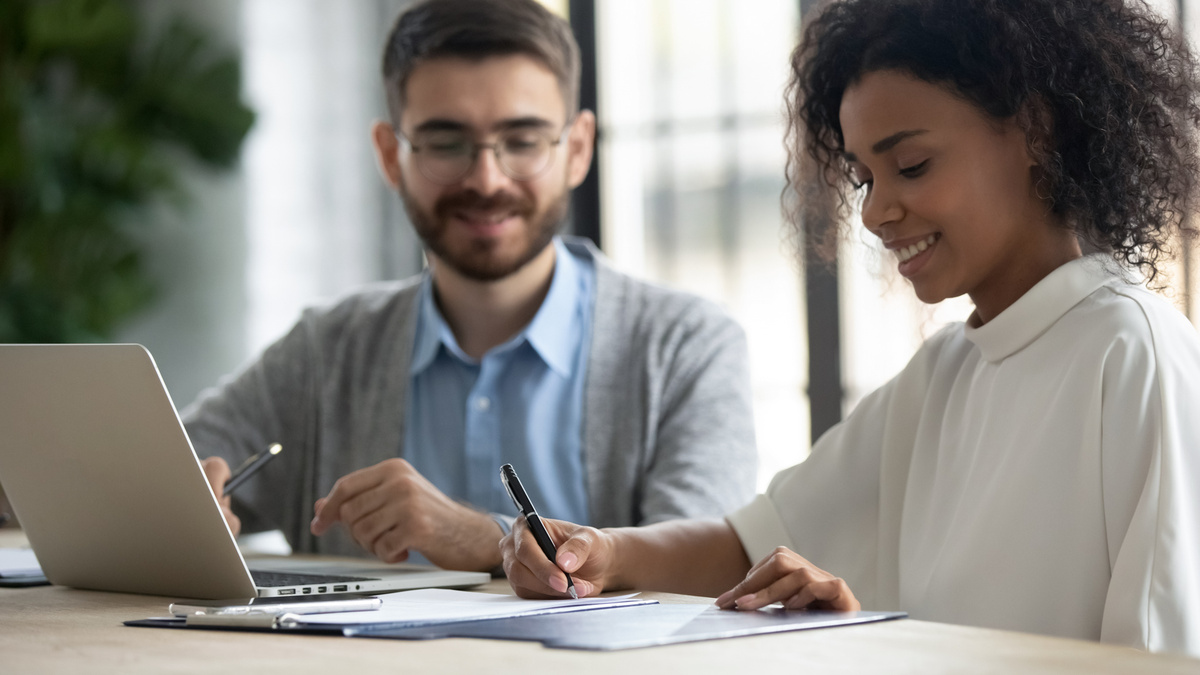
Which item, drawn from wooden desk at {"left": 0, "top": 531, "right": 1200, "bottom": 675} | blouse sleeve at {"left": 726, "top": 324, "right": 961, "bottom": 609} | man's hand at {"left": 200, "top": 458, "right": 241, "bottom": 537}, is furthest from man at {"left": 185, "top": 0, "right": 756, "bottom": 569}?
wooden desk at {"left": 0, "top": 531, "right": 1200, "bottom": 675}

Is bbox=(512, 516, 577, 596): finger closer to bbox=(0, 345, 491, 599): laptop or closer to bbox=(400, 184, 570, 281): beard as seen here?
bbox=(0, 345, 491, 599): laptop

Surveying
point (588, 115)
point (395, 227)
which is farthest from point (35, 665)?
point (395, 227)

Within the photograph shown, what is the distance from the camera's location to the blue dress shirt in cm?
199

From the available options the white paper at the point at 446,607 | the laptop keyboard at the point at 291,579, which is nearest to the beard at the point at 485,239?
the laptop keyboard at the point at 291,579

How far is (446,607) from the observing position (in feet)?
3.35

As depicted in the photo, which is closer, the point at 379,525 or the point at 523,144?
the point at 379,525

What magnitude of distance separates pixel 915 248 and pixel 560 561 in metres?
0.49

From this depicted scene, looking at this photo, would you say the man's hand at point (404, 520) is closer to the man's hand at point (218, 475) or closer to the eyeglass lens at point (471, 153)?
the man's hand at point (218, 475)

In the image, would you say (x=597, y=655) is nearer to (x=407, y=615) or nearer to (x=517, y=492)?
(x=407, y=615)

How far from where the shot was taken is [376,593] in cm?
118

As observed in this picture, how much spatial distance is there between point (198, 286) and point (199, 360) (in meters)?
0.24

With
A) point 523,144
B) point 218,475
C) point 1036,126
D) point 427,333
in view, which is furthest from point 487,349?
point 1036,126

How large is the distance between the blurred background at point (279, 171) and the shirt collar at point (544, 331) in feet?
3.51

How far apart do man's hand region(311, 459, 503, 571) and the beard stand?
2.30ft
